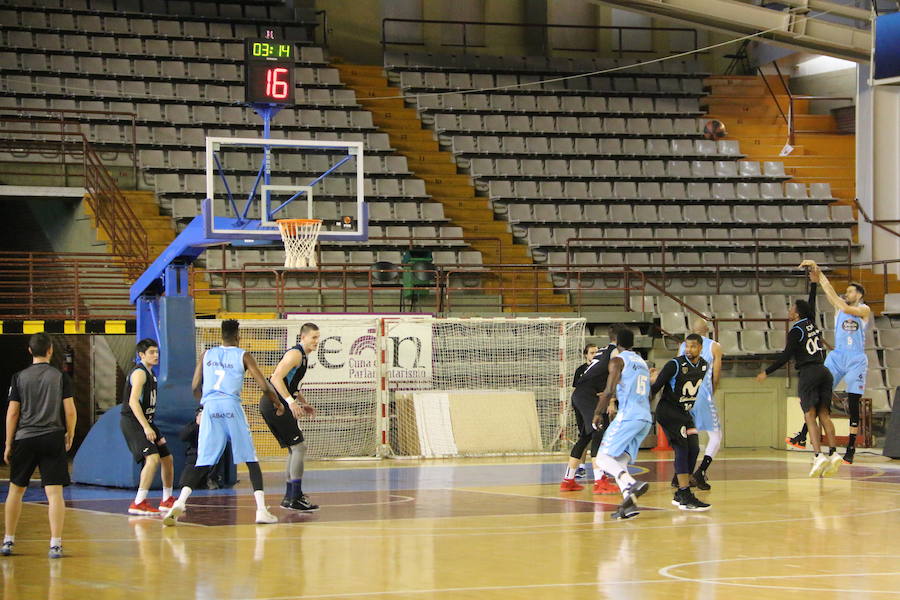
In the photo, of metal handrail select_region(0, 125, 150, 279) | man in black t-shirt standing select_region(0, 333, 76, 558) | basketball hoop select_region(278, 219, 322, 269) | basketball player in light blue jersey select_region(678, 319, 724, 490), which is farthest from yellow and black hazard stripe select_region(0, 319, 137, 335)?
man in black t-shirt standing select_region(0, 333, 76, 558)

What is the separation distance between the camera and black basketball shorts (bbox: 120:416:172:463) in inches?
512

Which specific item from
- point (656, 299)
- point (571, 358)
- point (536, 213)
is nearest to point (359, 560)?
point (571, 358)

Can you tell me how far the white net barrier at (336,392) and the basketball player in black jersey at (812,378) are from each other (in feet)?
23.2

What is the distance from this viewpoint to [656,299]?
79.8 feet

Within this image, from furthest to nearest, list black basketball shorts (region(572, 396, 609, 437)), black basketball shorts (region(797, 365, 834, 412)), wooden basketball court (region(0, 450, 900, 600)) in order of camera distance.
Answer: black basketball shorts (region(797, 365, 834, 412)) → black basketball shorts (region(572, 396, 609, 437)) → wooden basketball court (region(0, 450, 900, 600))

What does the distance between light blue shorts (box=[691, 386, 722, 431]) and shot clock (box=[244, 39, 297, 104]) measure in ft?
20.3

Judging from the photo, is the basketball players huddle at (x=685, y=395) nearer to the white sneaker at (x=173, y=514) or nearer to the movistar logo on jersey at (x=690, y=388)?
the movistar logo on jersey at (x=690, y=388)

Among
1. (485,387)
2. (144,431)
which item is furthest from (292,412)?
(485,387)

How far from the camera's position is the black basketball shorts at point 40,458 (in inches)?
398

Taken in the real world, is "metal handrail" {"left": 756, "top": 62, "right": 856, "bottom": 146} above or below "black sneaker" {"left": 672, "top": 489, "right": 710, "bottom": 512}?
above

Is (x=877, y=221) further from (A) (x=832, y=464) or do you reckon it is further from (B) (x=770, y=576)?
Result: (B) (x=770, y=576)

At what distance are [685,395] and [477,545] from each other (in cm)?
338

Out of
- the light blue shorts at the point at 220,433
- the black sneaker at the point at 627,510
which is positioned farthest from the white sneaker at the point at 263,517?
the black sneaker at the point at 627,510

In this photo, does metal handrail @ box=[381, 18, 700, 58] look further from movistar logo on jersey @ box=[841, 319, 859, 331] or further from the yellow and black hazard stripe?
movistar logo on jersey @ box=[841, 319, 859, 331]
